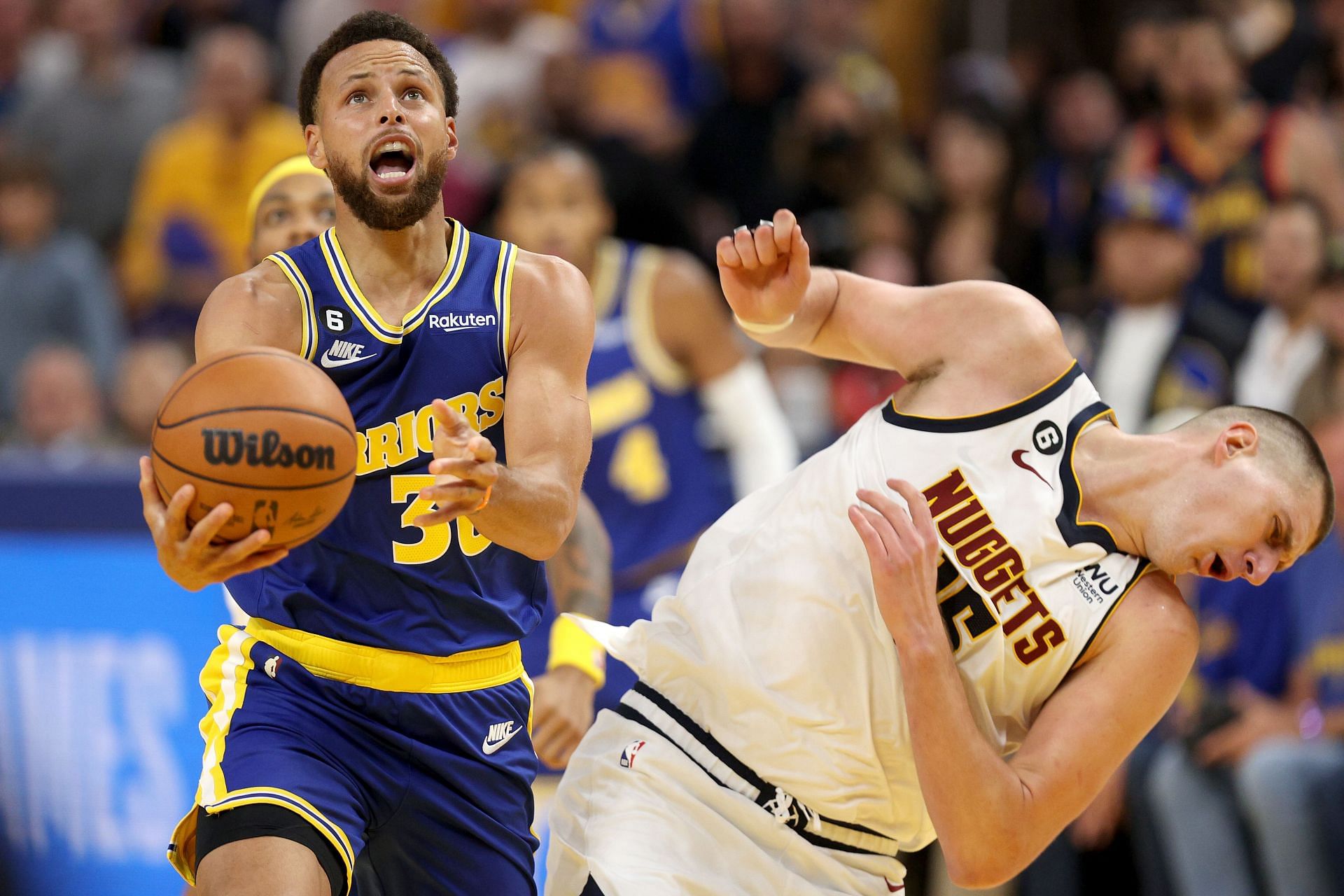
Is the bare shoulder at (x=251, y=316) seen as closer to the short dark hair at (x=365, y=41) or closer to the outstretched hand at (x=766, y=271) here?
the short dark hair at (x=365, y=41)

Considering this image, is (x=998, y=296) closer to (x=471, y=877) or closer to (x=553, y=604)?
(x=471, y=877)

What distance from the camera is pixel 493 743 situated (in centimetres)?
366

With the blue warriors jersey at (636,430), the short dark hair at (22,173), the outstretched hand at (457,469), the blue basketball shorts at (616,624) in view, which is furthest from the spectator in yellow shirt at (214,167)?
the outstretched hand at (457,469)

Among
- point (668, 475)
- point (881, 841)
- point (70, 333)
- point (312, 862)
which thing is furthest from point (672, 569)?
point (70, 333)

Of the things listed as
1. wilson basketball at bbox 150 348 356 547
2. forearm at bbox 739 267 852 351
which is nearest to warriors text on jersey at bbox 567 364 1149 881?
forearm at bbox 739 267 852 351

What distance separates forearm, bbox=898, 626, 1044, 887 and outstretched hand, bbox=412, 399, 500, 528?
3.31 feet

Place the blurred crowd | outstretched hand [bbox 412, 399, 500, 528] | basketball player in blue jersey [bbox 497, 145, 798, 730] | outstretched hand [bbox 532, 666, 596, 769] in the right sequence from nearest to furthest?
outstretched hand [bbox 412, 399, 500, 528], outstretched hand [bbox 532, 666, 596, 769], basketball player in blue jersey [bbox 497, 145, 798, 730], the blurred crowd

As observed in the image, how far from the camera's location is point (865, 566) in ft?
12.2

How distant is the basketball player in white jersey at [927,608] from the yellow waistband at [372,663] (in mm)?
499

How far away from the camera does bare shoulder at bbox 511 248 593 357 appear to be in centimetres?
354

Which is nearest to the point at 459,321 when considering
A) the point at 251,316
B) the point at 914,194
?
the point at 251,316

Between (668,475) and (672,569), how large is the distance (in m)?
0.38

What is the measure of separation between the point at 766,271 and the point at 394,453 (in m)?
1.03

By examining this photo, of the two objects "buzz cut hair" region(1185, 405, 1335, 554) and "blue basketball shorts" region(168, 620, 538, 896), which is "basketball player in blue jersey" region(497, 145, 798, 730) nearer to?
"blue basketball shorts" region(168, 620, 538, 896)
